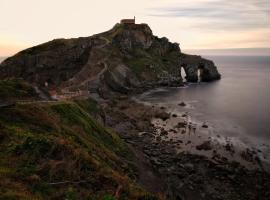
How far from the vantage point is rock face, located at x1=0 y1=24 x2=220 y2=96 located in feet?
394

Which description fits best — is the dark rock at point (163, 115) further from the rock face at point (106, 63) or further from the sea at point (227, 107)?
the rock face at point (106, 63)

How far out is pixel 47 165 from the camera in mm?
27750

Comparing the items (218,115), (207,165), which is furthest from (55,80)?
(207,165)

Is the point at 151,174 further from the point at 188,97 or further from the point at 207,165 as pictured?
the point at 188,97

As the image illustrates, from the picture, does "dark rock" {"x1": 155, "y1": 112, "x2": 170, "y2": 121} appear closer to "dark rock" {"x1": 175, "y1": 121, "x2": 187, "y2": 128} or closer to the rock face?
"dark rock" {"x1": 175, "y1": 121, "x2": 187, "y2": 128}

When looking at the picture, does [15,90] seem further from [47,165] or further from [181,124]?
[181,124]

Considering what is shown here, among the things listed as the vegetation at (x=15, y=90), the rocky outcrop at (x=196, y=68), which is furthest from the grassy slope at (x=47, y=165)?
the rocky outcrop at (x=196, y=68)

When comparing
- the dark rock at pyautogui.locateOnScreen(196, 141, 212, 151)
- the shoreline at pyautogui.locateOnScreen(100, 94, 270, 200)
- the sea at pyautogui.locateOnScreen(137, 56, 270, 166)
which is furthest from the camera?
the sea at pyautogui.locateOnScreen(137, 56, 270, 166)

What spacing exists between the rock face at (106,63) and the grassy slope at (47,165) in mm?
63737

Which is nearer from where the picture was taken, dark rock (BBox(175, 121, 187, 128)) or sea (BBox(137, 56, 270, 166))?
Result: sea (BBox(137, 56, 270, 166))

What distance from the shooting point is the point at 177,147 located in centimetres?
6297

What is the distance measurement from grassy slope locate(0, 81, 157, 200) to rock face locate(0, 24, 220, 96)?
63737mm

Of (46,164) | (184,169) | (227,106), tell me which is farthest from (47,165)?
(227,106)

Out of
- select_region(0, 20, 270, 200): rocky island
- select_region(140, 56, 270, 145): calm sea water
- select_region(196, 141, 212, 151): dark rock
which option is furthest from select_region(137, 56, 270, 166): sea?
select_region(196, 141, 212, 151): dark rock
